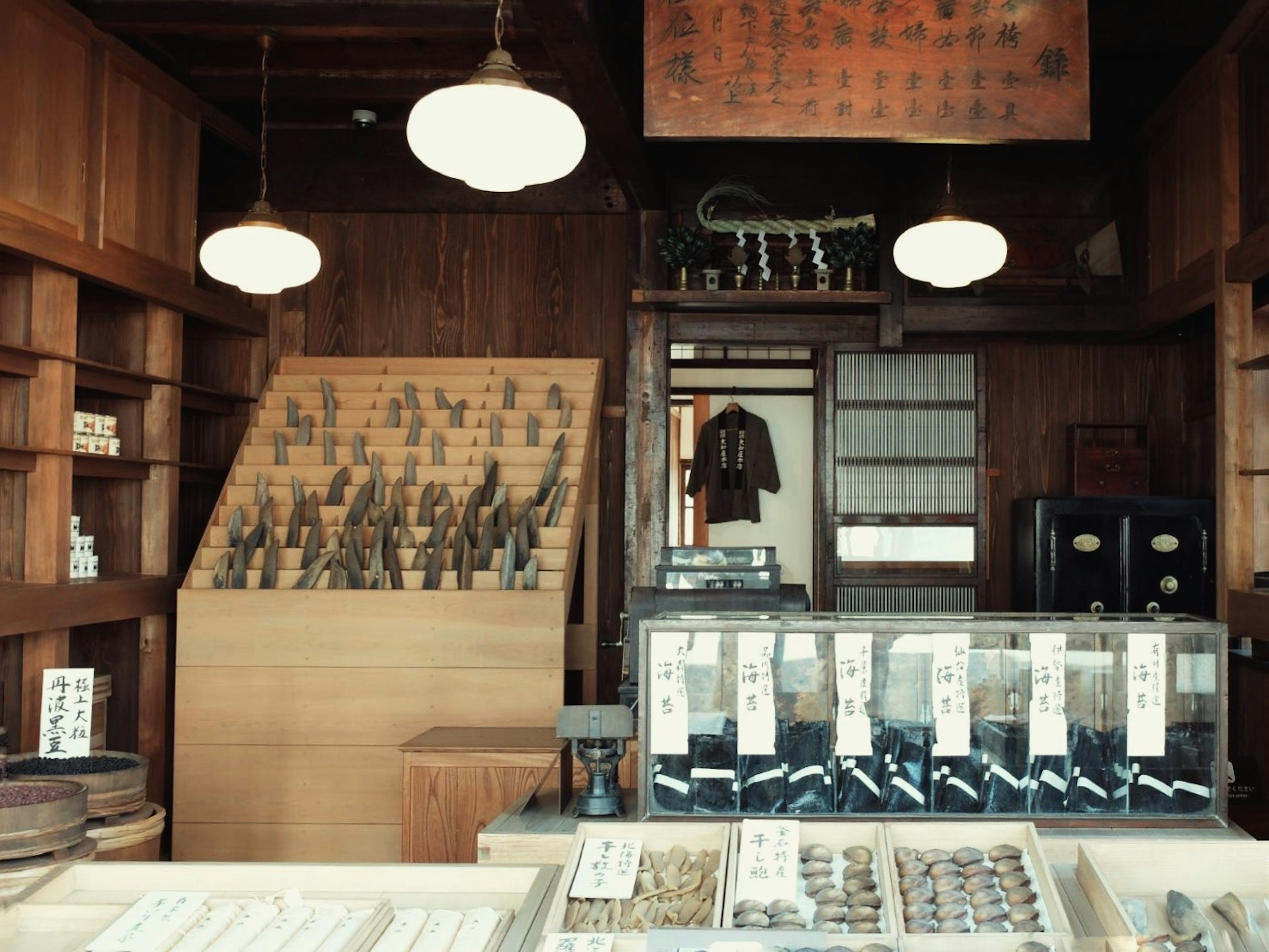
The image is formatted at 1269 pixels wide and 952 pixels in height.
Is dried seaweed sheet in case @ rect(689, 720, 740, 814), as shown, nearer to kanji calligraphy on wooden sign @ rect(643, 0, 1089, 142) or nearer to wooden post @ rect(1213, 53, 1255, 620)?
kanji calligraphy on wooden sign @ rect(643, 0, 1089, 142)

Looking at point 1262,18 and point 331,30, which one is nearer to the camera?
point 1262,18

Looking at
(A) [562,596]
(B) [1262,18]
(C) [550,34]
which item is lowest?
(A) [562,596]

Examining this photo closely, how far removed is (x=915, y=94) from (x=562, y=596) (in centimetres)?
222

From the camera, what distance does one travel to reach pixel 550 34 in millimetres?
3518

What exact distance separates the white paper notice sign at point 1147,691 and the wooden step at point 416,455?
3137 millimetres

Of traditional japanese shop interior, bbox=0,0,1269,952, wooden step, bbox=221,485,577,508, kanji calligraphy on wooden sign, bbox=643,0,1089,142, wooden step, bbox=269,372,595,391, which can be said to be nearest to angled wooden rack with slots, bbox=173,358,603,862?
traditional japanese shop interior, bbox=0,0,1269,952

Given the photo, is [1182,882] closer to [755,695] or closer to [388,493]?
[755,695]

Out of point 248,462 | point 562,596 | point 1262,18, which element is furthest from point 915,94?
point 248,462

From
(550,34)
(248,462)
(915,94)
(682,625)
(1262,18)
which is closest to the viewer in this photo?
(682,625)

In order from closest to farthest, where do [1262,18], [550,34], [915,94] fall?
[915,94] → [550,34] → [1262,18]

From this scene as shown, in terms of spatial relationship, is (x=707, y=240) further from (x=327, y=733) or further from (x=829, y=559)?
(x=327, y=733)

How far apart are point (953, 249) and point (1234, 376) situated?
1.19m

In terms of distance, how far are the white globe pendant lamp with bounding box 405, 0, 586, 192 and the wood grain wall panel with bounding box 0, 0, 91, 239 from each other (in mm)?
1825

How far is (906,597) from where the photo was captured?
5922mm
